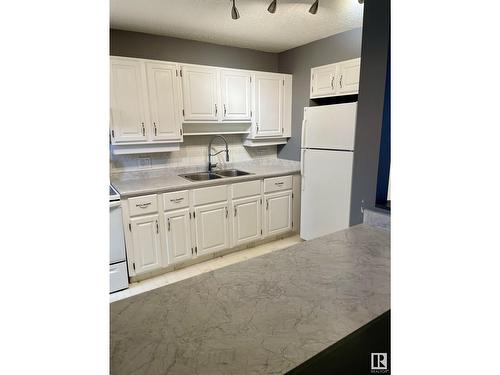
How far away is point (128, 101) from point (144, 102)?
0.14 m

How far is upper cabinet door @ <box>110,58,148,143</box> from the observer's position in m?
2.64

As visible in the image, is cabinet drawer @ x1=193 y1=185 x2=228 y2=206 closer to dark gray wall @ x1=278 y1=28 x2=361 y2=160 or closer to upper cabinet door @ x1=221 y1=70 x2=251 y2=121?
upper cabinet door @ x1=221 y1=70 x2=251 y2=121

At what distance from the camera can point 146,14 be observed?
8.21ft

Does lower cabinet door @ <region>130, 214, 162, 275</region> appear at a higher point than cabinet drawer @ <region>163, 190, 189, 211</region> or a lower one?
lower

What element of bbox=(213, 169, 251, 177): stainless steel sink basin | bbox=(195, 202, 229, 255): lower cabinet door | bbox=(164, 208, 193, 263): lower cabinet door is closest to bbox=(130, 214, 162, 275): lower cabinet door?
bbox=(164, 208, 193, 263): lower cabinet door

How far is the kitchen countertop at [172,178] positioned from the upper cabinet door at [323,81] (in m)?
0.91

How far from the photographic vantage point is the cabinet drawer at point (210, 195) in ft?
9.57

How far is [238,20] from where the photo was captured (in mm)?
2699

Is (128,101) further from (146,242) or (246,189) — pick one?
(246,189)

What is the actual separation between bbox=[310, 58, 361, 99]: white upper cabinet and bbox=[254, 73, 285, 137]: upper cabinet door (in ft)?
1.49

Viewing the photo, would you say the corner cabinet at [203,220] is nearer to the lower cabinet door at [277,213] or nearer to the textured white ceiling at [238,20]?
the lower cabinet door at [277,213]

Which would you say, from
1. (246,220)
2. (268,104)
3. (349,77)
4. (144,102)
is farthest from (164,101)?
(349,77)

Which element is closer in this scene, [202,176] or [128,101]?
[128,101]
